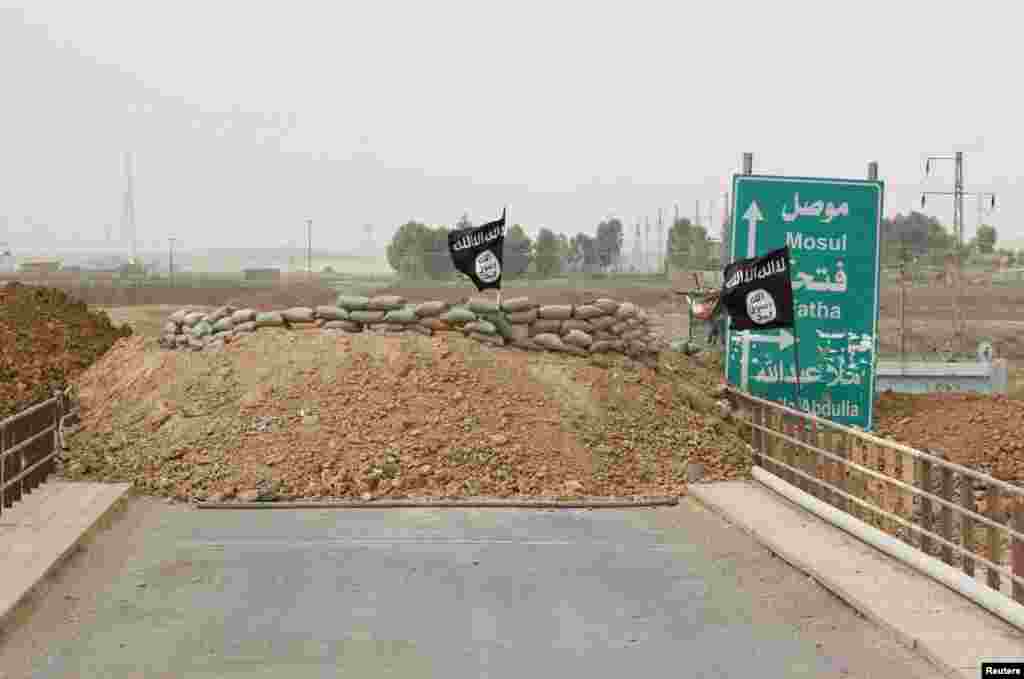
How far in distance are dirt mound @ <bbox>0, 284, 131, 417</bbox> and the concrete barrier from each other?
55.4ft

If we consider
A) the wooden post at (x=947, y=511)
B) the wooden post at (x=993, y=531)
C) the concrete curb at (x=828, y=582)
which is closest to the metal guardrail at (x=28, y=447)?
the concrete curb at (x=828, y=582)

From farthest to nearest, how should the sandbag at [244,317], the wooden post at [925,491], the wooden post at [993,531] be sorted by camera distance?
1. the sandbag at [244,317]
2. the wooden post at [925,491]
3. the wooden post at [993,531]

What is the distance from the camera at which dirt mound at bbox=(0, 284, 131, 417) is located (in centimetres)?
2380

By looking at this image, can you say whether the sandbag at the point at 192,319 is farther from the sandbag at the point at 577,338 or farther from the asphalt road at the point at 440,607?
the asphalt road at the point at 440,607

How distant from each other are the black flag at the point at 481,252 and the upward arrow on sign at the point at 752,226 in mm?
5513

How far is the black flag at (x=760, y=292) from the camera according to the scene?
15961 mm

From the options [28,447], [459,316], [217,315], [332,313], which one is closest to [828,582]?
[28,447]

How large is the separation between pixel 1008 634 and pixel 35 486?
1165 centimetres

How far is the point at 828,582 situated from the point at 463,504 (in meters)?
5.78

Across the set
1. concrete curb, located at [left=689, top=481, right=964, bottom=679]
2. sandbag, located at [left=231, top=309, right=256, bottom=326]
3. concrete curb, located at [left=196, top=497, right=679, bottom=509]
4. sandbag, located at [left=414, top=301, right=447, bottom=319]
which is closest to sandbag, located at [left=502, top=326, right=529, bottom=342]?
sandbag, located at [left=414, top=301, right=447, bottom=319]

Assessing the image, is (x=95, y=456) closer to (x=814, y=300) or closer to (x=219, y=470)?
(x=219, y=470)

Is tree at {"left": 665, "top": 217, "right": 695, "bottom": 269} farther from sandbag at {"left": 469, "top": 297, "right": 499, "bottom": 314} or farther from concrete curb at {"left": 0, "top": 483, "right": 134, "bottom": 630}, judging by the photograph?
concrete curb at {"left": 0, "top": 483, "right": 134, "bottom": 630}

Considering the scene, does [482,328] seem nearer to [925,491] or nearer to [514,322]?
[514,322]

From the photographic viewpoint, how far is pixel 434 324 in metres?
21.9
